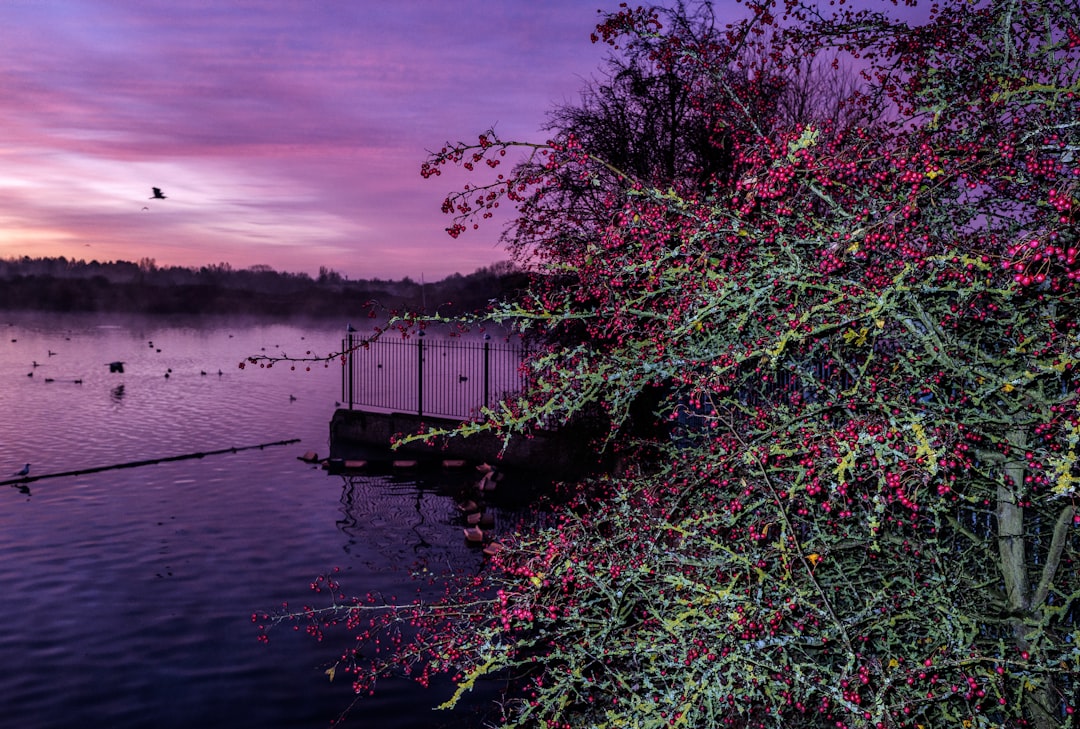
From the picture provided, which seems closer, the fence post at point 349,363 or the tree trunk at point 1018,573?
the tree trunk at point 1018,573

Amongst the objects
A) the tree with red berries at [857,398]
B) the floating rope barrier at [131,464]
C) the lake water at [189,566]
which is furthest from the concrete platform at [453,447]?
the tree with red berries at [857,398]

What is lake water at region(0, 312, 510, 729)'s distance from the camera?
398 inches

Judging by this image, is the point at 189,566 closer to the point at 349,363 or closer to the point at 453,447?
the point at 349,363

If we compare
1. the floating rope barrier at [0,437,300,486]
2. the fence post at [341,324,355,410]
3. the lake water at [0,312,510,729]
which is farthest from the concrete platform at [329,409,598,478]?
the floating rope barrier at [0,437,300,486]

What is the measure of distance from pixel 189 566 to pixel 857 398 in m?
14.4

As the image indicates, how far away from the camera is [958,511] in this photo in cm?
548

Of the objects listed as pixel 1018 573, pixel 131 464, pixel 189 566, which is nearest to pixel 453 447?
pixel 131 464

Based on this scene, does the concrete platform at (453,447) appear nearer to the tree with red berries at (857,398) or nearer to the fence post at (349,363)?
the fence post at (349,363)

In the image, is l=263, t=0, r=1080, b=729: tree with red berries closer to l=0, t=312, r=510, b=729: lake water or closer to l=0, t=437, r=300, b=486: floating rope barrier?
l=0, t=312, r=510, b=729: lake water

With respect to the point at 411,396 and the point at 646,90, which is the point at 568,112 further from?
the point at 411,396

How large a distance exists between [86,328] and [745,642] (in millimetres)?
147611

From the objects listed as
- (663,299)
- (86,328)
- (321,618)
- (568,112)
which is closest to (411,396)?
(568,112)

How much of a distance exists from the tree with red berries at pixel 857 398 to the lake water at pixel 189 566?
5.98m

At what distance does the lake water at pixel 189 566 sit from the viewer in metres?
10.1
